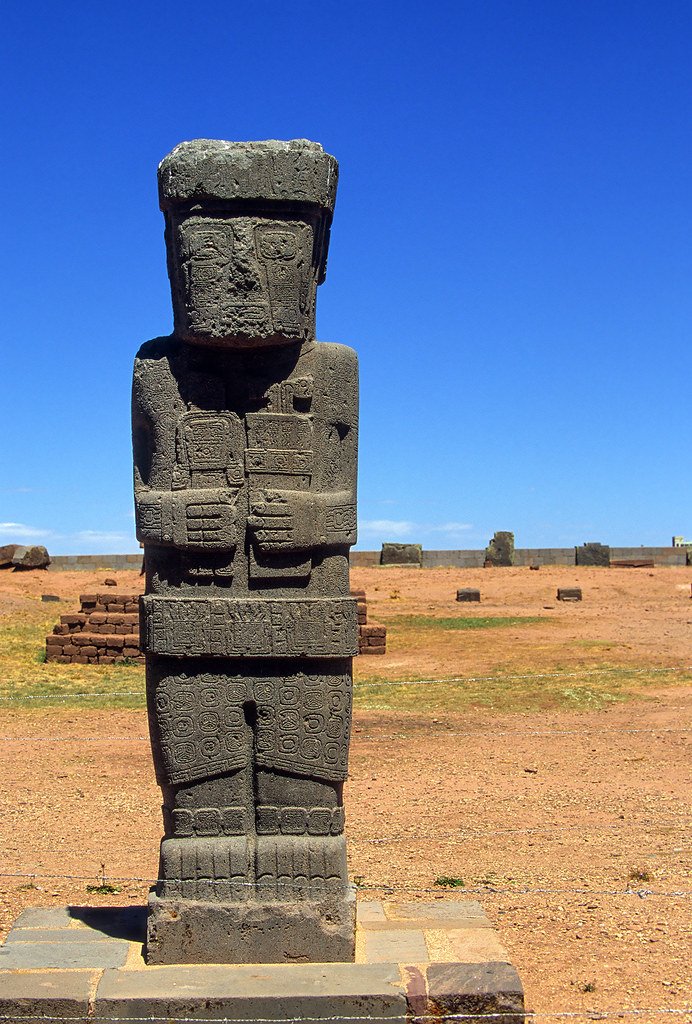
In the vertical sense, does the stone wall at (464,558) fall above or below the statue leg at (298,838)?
above

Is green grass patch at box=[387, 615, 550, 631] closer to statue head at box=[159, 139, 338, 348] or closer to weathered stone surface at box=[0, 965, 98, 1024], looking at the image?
statue head at box=[159, 139, 338, 348]

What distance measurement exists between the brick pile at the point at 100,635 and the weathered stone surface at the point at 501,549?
50.9ft

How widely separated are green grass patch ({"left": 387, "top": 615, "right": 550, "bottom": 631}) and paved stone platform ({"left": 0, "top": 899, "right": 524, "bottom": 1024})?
15.6m

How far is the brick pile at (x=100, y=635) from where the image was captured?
17.5 m

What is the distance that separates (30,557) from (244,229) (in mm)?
26641

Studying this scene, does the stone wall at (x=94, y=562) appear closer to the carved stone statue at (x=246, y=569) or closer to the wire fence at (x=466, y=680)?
the wire fence at (x=466, y=680)

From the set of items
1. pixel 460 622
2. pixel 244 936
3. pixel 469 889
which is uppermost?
pixel 460 622

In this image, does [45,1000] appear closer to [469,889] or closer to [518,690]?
[469,889]

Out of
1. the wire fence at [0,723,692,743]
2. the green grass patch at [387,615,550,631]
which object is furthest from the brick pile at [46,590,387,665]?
the wire fence at [0,723,692,743]

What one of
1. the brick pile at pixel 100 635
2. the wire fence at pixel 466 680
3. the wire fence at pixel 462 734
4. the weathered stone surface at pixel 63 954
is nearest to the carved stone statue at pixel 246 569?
the weathered stone surface at pixel 63 954

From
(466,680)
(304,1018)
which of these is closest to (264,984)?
(304,1018)

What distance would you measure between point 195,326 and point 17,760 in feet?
23.2

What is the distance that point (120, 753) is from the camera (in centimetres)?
1140

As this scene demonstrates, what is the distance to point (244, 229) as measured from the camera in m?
5.14
